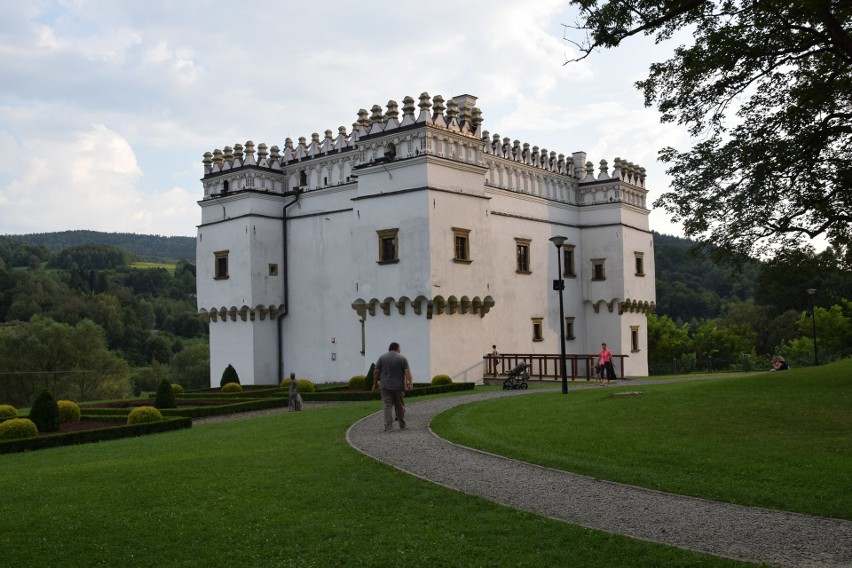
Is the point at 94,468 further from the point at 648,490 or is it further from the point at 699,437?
the point at 699,437

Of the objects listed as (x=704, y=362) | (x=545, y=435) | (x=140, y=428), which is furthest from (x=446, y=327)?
(x=704, y=362)

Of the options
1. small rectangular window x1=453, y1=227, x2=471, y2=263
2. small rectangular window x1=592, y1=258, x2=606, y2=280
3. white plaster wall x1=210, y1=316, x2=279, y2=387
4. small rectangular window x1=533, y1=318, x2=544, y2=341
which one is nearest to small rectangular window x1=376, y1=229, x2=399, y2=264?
small rectangular window x1=453, y1=227, x2=471, y2=263

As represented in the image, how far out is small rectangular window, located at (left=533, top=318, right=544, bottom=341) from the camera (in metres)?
38.5

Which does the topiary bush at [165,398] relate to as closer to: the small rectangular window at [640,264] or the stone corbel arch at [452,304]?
the stone corbel arch at [452,304]

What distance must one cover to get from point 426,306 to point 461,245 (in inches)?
119

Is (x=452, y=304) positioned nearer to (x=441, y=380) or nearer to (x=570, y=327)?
(x=441, y=380)

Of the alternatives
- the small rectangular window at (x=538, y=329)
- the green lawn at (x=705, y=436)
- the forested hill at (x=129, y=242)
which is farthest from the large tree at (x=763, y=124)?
the forested hill at (x=129, y=242)

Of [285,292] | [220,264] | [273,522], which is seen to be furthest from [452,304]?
[273,522]

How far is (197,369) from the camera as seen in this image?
6294 cm

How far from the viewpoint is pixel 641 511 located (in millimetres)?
9023

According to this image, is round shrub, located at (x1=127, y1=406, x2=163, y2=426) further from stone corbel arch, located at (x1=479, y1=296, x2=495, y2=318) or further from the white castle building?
stone corbel arch, located at (x1=479, y1=296, x2=495, y2=318)

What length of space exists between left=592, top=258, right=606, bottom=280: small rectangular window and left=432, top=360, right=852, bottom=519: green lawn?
19968 mm

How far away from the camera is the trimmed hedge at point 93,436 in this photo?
17591mm

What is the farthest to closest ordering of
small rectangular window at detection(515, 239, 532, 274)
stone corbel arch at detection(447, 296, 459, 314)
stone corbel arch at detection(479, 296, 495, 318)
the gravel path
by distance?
1. small rectangular window at detection(515, 239, 532, 274)
2. stone corbel arch at detection(479, 296, 495, 318)
3. stone corbel arch at detection(447, 296, 459, 314)
4. the gravel path
